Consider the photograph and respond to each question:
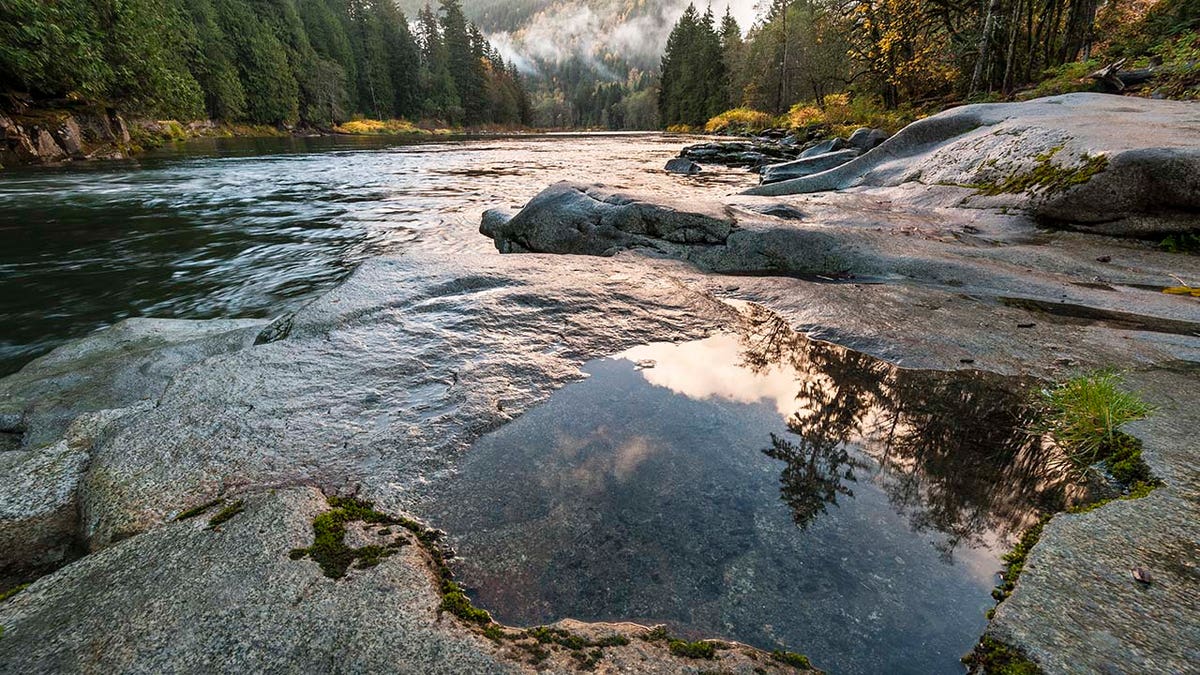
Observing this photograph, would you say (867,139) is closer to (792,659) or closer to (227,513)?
(792,659)

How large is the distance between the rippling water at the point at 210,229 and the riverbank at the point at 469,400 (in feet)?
5.43

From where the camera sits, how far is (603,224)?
23.3 ft

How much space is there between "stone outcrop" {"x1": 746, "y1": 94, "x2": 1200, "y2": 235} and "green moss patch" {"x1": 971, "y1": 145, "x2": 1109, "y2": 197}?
13 mm

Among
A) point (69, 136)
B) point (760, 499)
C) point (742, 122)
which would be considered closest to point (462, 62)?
point (742, 122)

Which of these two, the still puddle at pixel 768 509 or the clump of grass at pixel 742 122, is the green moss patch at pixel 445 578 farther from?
the clump of grass at pixel 742 122

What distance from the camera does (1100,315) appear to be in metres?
3.98

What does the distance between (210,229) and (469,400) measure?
10.7 meters

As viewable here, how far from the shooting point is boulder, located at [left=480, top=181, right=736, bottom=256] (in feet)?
21.9

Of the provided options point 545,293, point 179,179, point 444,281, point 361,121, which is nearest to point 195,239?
point 444,281

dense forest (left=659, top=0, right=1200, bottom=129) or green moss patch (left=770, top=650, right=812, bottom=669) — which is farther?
dense forest (left=659, top=0, right=1200, bottom=129)

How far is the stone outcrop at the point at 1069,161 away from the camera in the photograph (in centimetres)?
542

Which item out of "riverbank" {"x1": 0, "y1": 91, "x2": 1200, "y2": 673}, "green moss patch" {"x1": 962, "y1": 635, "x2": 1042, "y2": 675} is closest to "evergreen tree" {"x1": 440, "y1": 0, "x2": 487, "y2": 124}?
"riverbank" {"x1": 0, "y1": 91, "x2": 1200, "y2": 673}

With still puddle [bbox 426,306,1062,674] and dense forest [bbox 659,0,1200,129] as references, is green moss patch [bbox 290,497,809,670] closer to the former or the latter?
still puddle [bbox 426,306,1062,674]

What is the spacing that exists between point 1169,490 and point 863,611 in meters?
1.46
